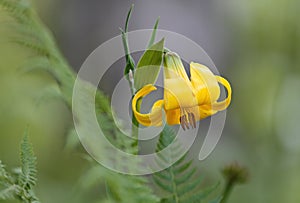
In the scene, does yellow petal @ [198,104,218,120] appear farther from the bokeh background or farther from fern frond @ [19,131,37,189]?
the bokeh background

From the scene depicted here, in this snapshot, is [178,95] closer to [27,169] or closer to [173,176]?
[173,176]

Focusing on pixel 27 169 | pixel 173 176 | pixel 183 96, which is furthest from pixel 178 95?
pixel 27 169

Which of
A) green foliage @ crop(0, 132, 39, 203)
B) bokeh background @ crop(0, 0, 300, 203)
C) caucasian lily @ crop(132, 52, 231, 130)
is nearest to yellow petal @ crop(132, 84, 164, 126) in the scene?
caucasian lily @ crop(132, 52, 231, 130)

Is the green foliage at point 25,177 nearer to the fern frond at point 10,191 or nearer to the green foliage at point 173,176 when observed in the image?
the fern frond at point 10,191

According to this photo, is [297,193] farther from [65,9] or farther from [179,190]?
[65,9]

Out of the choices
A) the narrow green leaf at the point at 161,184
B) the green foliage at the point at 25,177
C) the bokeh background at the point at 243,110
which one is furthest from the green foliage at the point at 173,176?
the bokeh background at the point at 243,110

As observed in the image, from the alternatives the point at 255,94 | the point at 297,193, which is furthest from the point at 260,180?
the point at 255,94
